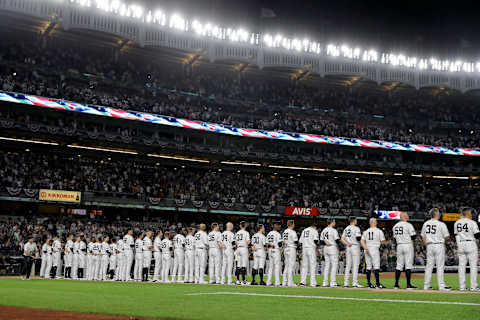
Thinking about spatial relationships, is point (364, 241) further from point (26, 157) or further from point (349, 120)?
point (349, 120)

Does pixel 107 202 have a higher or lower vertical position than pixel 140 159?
lower

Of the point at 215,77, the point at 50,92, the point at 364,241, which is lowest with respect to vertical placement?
the point at 364,241

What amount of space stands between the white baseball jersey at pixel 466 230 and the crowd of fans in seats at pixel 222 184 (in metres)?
32.9

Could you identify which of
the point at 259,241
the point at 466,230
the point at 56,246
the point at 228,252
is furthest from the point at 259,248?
the point at 56,246

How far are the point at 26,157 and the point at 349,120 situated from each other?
119 ft

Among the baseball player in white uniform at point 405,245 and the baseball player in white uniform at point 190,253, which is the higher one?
the baseball player in white uniform at point 405,245

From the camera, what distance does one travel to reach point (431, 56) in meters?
63.4

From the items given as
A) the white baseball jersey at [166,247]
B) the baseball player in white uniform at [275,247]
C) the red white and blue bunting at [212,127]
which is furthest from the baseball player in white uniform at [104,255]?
the red white and blue bunting at [212,127]

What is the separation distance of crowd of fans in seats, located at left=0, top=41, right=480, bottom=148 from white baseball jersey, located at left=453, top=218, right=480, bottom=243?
37.3m

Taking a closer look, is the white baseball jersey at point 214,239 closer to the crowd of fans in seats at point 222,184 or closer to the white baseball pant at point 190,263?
the white baseball pant at point 190,263

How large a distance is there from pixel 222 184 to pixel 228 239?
31986 millimetres

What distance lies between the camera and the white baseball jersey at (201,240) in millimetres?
20453

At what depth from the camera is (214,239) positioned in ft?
64.5

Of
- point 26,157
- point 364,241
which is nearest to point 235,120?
point 26,157
